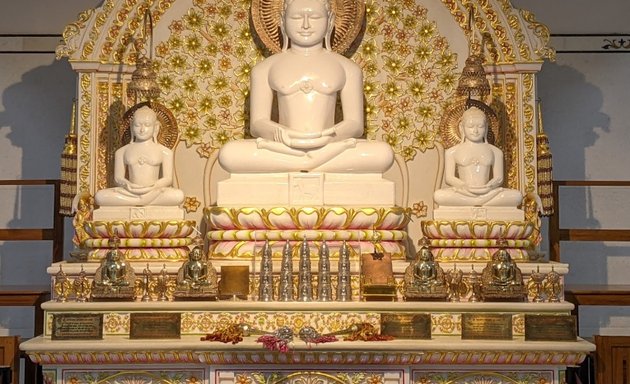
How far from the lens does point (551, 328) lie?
→ 5.87 meters

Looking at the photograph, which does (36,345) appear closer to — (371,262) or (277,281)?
(277,281)

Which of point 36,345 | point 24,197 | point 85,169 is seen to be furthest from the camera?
point 24,197

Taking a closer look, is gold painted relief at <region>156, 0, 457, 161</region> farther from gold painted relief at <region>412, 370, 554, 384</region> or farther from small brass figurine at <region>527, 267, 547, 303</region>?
gold painted relief at <region>412, 370, 554, 384</region>

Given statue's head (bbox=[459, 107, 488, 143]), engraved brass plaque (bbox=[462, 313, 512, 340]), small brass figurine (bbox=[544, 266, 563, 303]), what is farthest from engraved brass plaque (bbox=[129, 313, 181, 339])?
statue's head (bbox=[459, 107, 488, 143])

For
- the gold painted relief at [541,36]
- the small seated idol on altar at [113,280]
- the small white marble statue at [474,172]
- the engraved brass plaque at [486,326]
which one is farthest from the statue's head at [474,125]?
the small seated idol on altar at [113,280]

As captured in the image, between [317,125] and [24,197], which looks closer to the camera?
[317,125]

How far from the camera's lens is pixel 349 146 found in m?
6.86

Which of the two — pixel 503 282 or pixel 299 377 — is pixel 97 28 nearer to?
pixel 299 377

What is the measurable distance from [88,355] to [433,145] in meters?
2.87

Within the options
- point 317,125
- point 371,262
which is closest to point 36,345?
point 371,262

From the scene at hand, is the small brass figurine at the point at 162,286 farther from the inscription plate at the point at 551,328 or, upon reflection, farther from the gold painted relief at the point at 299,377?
the inscription plate at the point at 551,328

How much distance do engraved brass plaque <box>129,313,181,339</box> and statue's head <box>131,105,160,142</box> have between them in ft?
4.69

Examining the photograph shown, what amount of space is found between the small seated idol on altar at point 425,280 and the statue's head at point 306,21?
179 cm

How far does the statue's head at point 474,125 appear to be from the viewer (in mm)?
6988
